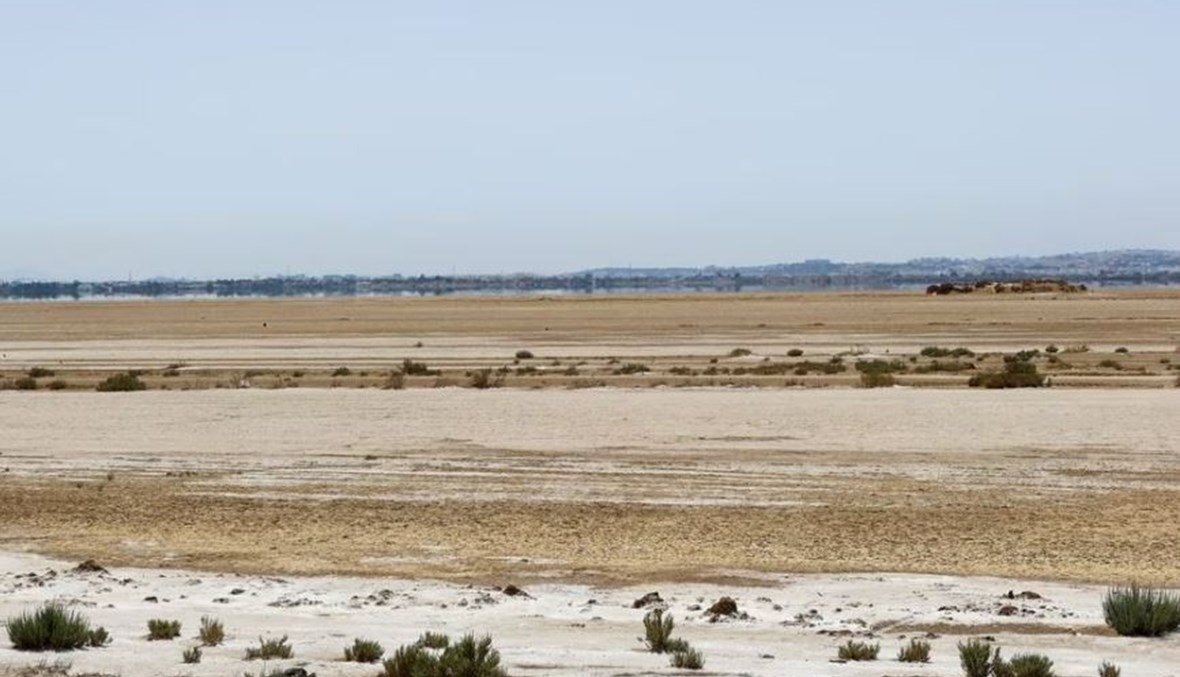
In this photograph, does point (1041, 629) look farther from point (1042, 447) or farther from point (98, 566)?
point (1042, 447)

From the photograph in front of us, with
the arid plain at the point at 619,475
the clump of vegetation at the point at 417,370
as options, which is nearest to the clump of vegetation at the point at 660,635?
the arid plain at the point at 619,475

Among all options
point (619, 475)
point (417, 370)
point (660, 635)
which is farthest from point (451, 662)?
point (417, 370)

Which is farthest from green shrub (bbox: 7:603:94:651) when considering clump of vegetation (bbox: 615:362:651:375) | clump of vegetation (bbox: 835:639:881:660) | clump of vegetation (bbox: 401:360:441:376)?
clump of vegetation (bbox: 401:360:441:376)

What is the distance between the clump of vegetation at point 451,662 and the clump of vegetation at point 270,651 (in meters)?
0.75

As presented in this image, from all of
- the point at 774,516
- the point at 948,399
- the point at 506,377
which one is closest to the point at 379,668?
the point at 774,516

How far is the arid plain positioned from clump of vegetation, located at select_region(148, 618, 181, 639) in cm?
79

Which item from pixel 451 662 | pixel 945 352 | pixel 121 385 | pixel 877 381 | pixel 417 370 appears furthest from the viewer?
pixel 945 352

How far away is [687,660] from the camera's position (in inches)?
409

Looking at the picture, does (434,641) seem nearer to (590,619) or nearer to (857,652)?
(590,619)

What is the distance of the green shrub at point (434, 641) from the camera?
35.7 feet

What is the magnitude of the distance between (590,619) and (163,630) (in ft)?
9.37

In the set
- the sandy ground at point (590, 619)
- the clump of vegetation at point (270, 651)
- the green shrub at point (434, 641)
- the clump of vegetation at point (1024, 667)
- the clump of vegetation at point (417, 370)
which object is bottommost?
the clump of vegetation at point (417, 370)

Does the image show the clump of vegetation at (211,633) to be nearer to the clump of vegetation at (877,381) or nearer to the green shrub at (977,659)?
the green shrub at (977,659)

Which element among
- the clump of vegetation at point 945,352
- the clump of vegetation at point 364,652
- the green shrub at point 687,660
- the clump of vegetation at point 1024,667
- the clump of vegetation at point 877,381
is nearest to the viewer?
the clump of vegetation at point 1024,667
